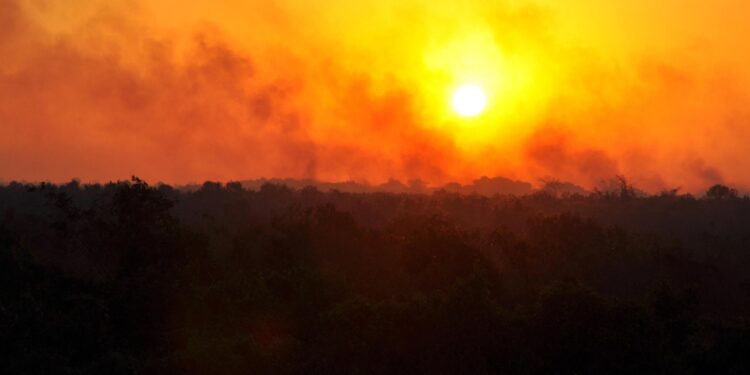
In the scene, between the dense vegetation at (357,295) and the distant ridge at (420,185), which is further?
the distant ridge at (420,185)

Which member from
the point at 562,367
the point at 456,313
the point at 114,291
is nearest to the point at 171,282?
the point at 114,291

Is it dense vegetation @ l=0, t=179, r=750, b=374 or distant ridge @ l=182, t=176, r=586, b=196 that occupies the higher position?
distant ridge @ l=182, t=176, r=586, b=196

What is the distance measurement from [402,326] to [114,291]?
957cm

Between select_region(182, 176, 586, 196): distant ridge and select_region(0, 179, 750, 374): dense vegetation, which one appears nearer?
select_region(0, 179, 750, 374): dense vegetation

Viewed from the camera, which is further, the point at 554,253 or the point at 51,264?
the point at 554,253

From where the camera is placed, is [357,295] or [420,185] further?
[420,185]

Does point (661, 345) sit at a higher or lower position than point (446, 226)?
lower

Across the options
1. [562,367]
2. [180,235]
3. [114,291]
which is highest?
[180,235]

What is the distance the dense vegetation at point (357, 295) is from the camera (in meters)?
24.8

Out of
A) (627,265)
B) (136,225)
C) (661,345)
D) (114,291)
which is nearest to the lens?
(661,345)

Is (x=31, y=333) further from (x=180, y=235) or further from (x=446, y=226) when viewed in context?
(x=446, y=226)

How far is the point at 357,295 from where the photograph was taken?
32125 millimetres

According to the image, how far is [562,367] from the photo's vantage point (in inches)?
984

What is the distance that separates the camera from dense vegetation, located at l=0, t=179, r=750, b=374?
24.8 meters
